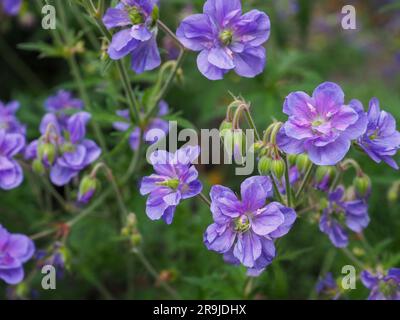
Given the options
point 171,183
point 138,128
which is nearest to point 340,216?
point 171,183

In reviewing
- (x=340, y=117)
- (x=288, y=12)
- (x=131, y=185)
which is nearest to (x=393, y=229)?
(x=131, y=185)

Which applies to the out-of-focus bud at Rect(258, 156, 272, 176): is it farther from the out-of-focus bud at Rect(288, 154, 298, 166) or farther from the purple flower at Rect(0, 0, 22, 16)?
the purple flower at Rect(0, 0, 22, 16)

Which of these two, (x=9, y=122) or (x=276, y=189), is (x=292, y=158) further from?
(x=9, y=122)

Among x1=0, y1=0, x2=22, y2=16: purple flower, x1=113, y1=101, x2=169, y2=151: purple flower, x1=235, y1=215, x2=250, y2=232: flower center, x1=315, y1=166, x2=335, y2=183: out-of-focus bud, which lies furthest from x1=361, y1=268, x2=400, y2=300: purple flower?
x1=0, y1=0, x2=22, y2=16: purple flower

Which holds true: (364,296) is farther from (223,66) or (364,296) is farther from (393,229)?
(223,66)

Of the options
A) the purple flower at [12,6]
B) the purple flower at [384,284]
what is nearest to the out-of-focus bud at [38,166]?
the purple flower at [12,6]

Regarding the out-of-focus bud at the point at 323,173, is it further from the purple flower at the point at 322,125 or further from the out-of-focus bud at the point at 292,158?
the purple flower at the point at 322,125
